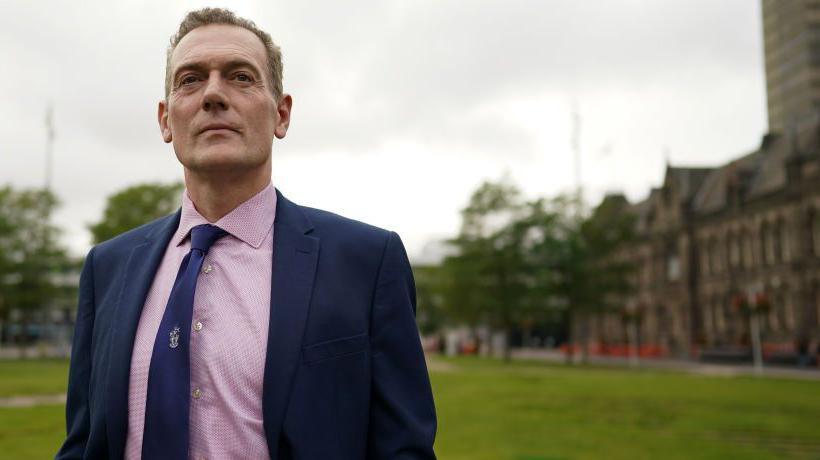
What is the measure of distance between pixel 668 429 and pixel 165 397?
1280cm

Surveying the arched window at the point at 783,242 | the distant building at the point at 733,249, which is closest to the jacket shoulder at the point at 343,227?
the distant building at the point at 733,249

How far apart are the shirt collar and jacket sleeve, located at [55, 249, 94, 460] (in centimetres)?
37

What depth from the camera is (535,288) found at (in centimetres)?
5091

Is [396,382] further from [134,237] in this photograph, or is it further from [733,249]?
[733,249]

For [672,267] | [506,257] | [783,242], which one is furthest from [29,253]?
[783,242]

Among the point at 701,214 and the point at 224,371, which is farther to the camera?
the point at 701,214

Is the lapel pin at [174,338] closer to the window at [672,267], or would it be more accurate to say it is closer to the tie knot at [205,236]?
the tie knot at [205,236]

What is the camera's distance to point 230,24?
2.29 meters

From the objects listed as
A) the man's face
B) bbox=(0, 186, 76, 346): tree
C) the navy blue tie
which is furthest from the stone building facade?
bbox=(0, 186, 76, 346): tree

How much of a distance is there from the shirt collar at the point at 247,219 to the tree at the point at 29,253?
60898mm

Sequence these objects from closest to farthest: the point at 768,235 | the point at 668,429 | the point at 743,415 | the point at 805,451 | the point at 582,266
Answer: the point at 805,451 < the point at 668,429 < the point at 743,415 < the point at 582,266 < the point at 768,235

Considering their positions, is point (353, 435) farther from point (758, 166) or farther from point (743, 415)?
point (758, 166)

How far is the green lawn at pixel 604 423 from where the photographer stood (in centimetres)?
1065

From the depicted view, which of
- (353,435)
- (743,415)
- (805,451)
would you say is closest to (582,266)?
(743,415)
